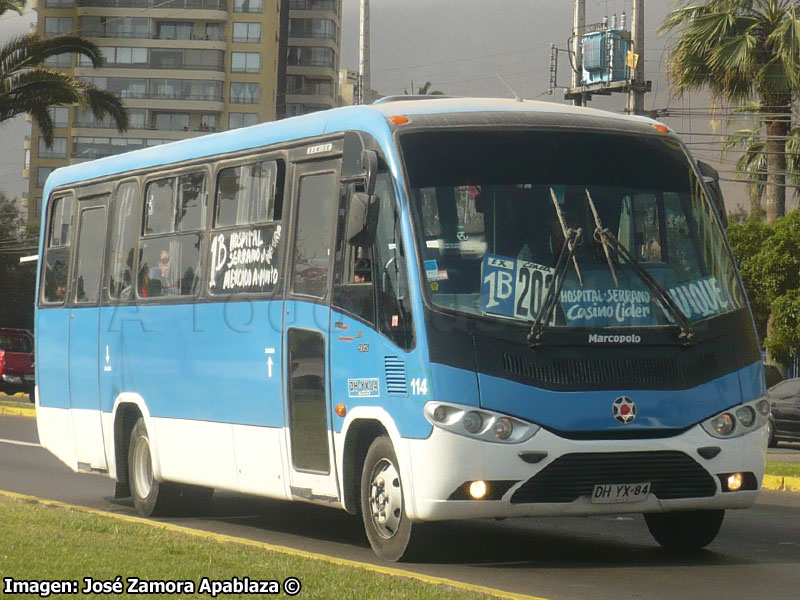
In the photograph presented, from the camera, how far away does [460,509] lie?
31.9 ft

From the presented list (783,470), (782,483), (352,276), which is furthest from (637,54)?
(352,276)

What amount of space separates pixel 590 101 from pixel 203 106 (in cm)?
6859

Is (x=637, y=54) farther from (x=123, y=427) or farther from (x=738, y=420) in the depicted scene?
(x=738, y=420)

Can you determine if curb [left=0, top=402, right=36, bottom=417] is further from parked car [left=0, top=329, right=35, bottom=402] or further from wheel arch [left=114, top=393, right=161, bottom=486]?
wheel arch [left=114, top=393, right=161, bottom=486]

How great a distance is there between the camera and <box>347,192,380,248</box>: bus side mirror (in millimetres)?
10125

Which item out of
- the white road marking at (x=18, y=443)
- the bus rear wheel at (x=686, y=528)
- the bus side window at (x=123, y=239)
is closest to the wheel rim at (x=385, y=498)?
the bus rear wheel at (x=686, y=528)

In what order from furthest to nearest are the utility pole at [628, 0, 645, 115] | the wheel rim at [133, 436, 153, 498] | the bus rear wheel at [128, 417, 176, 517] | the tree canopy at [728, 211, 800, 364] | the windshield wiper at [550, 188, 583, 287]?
the tree canopy at [728, 211, 800, 364], the utility pole at [628, 0, 645, 115], the wheel rim at [133, 436, 153, 498], the bus rear wheel at [128, 417, 176, 517], the windshield wiper at [550, 188, 583, 287]

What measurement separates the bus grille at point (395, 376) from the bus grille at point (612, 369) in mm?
691

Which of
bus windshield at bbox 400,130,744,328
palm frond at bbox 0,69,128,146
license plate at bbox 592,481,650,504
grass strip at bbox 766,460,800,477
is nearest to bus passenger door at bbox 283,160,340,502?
bus windshield at bbox 400,130,744,328

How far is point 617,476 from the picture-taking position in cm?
992

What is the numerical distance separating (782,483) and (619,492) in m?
8.45

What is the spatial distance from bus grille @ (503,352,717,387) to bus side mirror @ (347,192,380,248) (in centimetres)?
121

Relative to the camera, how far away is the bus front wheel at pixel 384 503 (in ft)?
33.4

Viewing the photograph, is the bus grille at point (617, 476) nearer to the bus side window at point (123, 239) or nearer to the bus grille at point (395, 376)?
the bus grille at point (395, 376)
